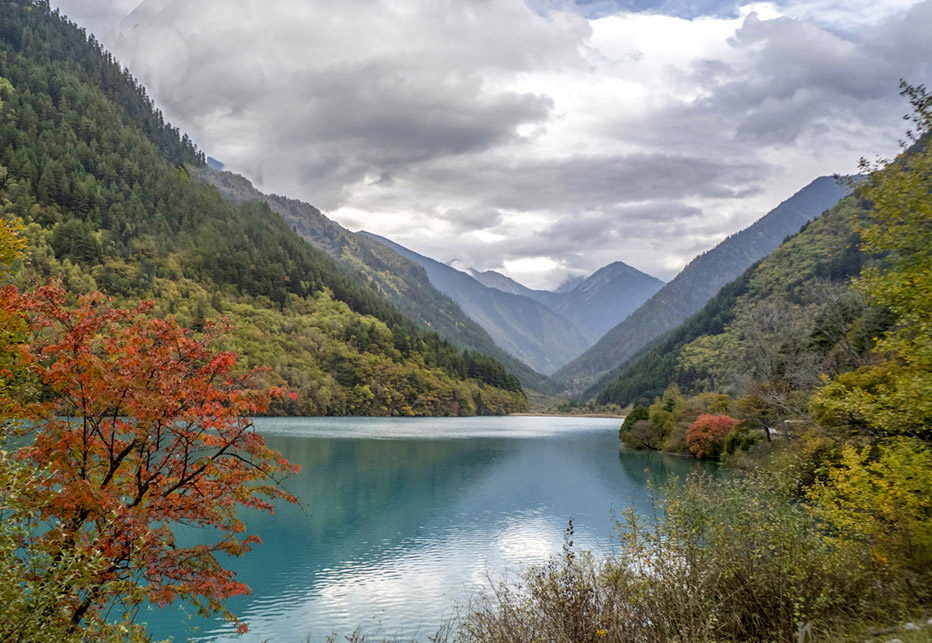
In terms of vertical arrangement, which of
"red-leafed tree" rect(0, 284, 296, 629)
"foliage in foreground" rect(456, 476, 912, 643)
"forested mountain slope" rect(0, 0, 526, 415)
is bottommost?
"foliage in foreground" rect(456, 476, 912, 643)

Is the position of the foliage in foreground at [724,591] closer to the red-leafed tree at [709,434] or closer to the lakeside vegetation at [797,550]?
the lakeside vegetation at [797,550]

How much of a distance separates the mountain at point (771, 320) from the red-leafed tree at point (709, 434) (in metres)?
7.07

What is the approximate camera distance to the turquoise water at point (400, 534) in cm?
1833

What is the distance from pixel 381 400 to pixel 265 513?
4418 inches

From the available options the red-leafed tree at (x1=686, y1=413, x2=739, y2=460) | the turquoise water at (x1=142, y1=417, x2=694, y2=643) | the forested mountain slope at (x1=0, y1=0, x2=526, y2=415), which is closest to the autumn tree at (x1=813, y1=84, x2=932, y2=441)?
the turquoise water at (x1=142, y1=417, x2=694, y2=643)

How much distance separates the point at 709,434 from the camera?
A: 60.4 meters

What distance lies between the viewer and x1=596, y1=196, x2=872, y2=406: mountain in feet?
182

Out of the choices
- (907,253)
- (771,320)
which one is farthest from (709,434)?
(907,253)

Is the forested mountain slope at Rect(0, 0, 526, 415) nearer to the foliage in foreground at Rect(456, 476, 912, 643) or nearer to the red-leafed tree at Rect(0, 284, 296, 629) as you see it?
the red-leafed tree at Rect(0, 284, 296, 629)

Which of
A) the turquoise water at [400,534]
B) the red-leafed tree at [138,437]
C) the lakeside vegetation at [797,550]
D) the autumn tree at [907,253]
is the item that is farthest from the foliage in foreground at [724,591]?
the turquoise water at [400,534]

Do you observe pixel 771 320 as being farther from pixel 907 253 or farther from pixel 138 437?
pixel 138 437

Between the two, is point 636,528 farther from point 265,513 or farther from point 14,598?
point 265,513

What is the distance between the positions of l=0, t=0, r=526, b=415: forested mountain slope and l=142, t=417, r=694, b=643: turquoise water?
210 feet

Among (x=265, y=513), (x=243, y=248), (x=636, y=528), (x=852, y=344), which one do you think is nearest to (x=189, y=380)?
(x=636, y=528)
